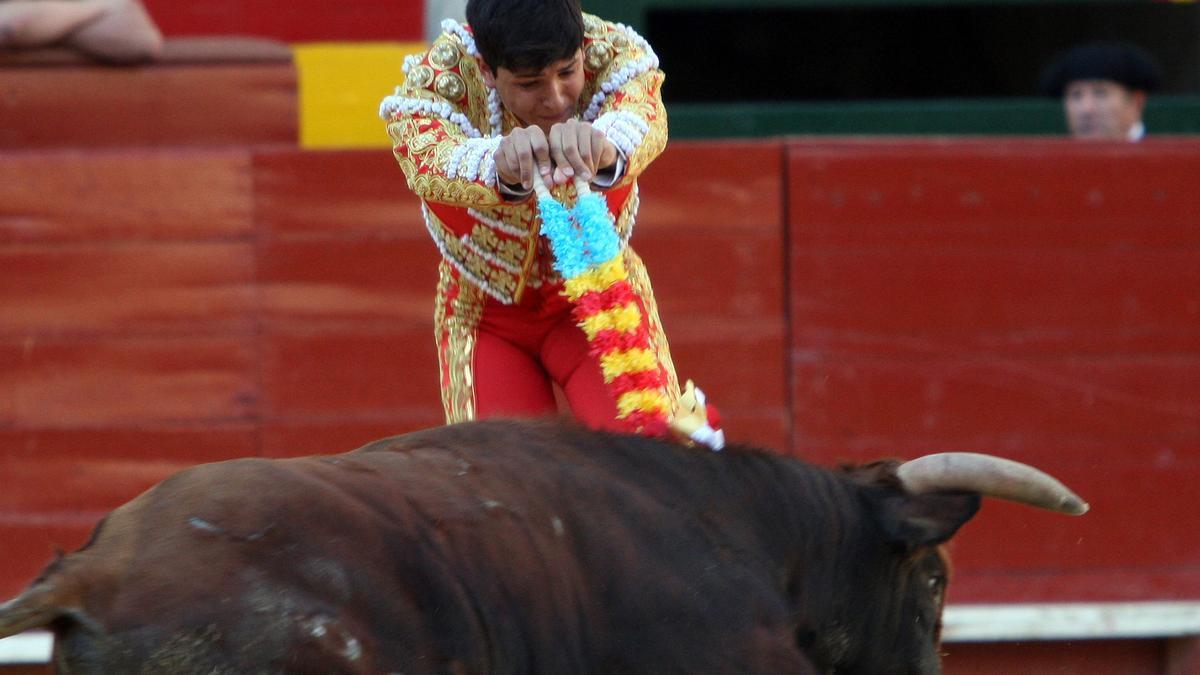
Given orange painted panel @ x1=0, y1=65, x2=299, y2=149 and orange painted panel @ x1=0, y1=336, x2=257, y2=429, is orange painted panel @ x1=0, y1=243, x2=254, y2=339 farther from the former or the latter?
orange painted panel @ x1=0, y1=65, x2=299, y2=149

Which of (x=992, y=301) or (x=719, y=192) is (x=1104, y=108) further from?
(x=719, y=192)

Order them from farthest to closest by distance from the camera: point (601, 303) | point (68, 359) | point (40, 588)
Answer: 1. point (68, 359)
2. point (601, 303)
3. point (40, 588)

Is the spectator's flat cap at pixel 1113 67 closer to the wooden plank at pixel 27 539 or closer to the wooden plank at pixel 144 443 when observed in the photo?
the wooden plank at pixel 144 443

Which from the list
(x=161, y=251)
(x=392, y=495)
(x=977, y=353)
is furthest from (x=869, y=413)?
(x=392, y=495)

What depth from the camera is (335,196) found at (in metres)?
5.14

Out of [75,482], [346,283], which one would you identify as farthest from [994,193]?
[75,482]

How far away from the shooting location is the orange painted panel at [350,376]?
16.8 ft

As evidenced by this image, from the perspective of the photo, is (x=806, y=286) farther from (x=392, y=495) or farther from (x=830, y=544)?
(x=392, y=495)

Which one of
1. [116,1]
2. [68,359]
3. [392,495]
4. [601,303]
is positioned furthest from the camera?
[116,1]

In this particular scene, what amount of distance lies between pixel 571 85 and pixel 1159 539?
10.2 ft

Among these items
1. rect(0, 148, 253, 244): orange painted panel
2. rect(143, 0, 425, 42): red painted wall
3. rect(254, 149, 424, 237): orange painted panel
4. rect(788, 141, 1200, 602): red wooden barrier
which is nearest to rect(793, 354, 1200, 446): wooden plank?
rect(788, 141, 1200, 602): red wooden barrier

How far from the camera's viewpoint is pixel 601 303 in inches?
109

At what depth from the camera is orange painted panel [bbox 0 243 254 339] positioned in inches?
200

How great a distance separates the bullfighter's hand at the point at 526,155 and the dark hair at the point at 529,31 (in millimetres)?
144
